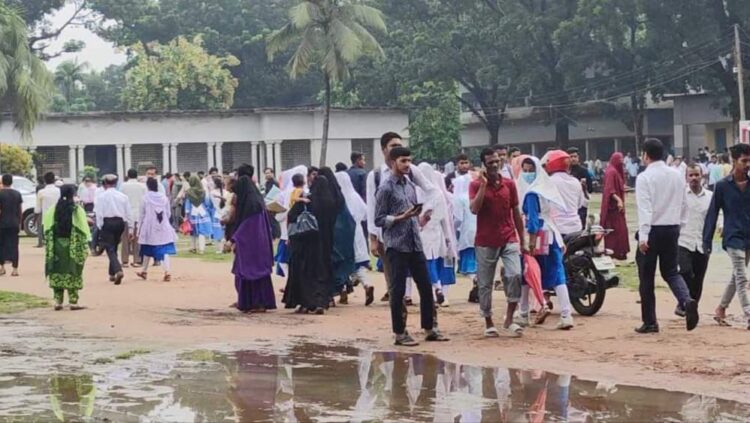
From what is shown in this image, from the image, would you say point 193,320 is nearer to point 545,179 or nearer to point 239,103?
point 545,179

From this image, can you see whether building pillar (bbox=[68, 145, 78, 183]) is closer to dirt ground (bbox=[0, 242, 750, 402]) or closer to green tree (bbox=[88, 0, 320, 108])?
green tree (bbox=[88, 0, 320, 108])

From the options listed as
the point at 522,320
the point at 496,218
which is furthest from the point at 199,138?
the point at 496,218

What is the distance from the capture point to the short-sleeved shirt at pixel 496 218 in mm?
11562

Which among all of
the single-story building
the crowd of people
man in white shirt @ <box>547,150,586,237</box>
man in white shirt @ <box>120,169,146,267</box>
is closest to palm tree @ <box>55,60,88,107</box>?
the single-story building

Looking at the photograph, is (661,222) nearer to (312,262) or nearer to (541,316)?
(541,316)

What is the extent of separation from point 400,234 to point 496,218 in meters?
0.94

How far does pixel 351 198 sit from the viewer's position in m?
15.7

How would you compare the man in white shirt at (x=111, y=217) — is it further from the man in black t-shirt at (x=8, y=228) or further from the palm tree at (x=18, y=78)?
the palm tree at (x=18, y=78)


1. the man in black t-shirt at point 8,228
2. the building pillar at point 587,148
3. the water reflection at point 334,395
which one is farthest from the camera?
the building pillar at point 587,148

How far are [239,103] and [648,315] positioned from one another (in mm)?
62430

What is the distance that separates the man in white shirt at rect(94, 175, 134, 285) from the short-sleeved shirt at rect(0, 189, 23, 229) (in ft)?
8.13

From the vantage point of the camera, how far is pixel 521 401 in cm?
838

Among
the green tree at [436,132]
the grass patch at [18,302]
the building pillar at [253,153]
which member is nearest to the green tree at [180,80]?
the building pillar at [253,153]

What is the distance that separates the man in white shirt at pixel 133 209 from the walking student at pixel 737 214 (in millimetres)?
11995
